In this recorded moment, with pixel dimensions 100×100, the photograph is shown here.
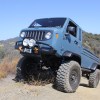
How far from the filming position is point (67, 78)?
10023 millimetres

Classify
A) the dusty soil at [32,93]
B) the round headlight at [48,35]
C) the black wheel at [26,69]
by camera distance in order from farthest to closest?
1. the black wheel at [26,69]
2. the round headlight at [48,35]
3. the dusty soil at [32,93]

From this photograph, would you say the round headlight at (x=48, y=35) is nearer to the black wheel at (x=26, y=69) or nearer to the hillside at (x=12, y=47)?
the black wheel at (x=26, y=69)

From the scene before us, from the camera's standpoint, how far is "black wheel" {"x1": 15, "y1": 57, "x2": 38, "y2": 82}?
11.6 meters

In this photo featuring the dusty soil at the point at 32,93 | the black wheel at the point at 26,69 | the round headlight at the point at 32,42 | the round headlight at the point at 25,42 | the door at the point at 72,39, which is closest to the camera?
the dusty soil at the point at 32,93

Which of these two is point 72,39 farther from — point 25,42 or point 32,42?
point 25,42

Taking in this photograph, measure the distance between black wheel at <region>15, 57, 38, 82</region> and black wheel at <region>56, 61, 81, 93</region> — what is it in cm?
180

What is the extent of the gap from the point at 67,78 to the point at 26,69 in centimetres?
234

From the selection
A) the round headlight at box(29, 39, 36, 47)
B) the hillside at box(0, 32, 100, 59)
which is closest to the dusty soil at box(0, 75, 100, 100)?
the round headlight at box(29, 39, 36, 47)

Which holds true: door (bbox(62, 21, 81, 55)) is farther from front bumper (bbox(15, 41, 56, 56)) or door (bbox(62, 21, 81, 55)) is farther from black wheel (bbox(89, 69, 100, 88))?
black wheel (bbox(89, 69, 100, 88))

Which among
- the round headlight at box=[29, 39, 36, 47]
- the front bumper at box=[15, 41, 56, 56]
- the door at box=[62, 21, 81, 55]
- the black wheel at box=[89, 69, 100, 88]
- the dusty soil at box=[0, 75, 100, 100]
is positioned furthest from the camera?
the black wheel at box=[89, 69, 100, 88]

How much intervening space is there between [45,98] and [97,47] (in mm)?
27104

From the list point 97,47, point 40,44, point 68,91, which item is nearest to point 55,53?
point 40,44

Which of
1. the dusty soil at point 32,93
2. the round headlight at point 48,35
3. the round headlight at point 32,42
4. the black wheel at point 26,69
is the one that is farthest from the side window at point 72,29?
the dusty soil at point 32,93

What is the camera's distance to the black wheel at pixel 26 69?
11602 mm
